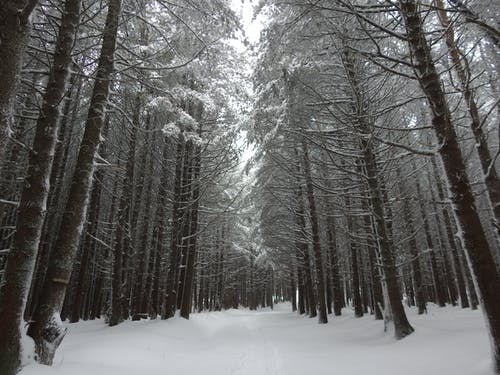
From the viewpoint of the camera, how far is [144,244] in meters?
13.4

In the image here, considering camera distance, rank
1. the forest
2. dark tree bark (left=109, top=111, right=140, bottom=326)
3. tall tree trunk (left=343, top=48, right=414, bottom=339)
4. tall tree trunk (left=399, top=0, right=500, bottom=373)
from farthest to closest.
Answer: dark tree bark (left=109, top=111, right=140, bottom=326)
tall tree trunk (left=343, top=48, right=414, bottom=339)
the forest
tall tree trunk (left=399, top=0, right=500, bottom=373)

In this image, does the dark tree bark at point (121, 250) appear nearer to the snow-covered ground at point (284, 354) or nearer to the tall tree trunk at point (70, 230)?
the snow-covered ground at point (284, 354)

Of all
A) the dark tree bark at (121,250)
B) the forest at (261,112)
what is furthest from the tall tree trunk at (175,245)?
the dark tree bark at (121,250)

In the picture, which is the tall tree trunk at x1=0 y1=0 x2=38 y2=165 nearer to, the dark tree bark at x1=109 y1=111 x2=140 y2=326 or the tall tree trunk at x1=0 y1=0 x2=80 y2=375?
the tall tree trunk at x1=0 y1=0 x2=80 y2=375

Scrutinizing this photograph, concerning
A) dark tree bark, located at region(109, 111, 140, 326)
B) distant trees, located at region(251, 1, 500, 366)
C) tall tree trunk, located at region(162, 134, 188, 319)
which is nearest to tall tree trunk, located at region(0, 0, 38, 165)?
distant trees, located at region(251, 1, 500, 366)

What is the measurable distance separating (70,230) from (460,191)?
5486 millimetres

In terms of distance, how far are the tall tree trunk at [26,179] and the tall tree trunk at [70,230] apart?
0.56 meters

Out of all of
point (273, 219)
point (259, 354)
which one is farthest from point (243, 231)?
point (259, 354)

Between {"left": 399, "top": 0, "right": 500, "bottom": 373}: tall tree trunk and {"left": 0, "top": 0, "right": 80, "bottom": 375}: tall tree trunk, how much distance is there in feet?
12.7

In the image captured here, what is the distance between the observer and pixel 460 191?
12.2ft

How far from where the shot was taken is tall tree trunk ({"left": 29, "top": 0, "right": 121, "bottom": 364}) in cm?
414

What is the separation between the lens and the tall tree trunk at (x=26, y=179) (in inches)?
100

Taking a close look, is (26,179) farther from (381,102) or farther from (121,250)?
(121,250)

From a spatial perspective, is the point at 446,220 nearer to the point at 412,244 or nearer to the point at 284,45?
the point at 412,244
